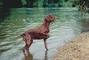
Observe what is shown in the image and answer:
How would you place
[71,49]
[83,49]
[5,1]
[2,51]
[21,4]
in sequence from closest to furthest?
[83,49] → [71,49] → [2,51] → [5,1] → [21,4]

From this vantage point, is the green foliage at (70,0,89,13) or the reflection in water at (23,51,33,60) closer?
the reflection in water at (23,51,33,60)

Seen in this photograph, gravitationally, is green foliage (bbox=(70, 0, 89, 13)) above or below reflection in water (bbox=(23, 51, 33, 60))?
above

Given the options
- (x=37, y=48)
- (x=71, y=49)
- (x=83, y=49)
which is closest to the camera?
(x=83, y=49)

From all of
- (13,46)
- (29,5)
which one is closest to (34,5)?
(29,5)

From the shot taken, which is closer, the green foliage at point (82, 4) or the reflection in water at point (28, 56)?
the reflection in water at point (28, 56)

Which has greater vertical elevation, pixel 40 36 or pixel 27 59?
pixel 40 36

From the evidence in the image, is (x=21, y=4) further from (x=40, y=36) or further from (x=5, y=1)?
(x=40, y=36)

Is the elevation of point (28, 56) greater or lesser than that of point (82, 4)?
lesser

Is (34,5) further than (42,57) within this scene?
Yes

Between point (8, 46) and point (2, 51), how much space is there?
1478 mm

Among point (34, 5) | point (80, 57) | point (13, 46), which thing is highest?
point (80, 57)

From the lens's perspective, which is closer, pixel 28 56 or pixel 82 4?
pixel 28 56

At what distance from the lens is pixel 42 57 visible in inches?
465

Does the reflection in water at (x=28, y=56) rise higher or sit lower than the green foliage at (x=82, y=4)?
lower
